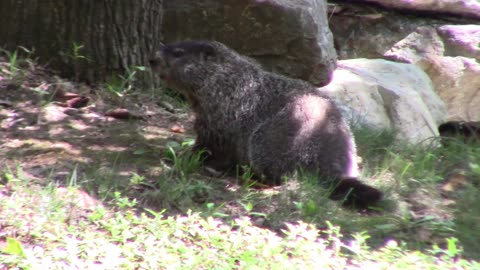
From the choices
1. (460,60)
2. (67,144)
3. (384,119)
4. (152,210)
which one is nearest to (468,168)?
(384,119)

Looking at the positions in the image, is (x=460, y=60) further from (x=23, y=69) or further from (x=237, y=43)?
(x=23, y=69)

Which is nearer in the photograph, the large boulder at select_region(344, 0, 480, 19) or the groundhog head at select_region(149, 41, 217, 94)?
the groundhog head at select_region(149, 41, 217, 94)

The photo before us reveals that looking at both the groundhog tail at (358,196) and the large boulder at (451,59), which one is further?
the large boulder at (451,59)

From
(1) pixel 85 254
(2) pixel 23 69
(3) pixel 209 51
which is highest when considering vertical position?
(3) pixel 209 51

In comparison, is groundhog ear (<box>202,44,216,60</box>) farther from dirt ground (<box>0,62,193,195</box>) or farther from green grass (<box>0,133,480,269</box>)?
green grass (<box>0,133,480,269</box>)

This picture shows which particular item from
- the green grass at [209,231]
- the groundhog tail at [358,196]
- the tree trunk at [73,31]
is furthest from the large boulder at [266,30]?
the groundhog tail at [358,196]

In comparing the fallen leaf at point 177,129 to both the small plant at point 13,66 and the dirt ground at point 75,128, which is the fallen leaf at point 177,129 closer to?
the dirt ground at point 75,128

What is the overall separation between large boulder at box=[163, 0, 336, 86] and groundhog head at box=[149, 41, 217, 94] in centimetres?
169

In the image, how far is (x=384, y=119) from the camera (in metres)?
6.83

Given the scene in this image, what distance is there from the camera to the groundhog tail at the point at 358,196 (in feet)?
15.6

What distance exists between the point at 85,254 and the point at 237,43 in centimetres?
384

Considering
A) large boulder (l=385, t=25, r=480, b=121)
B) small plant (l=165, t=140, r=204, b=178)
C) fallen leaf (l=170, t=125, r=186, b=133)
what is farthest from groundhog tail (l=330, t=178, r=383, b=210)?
large boulder (l=385, t=25, r=480, b=121)

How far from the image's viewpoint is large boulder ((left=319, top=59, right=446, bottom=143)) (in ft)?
22.0

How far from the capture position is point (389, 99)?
23.2ft
